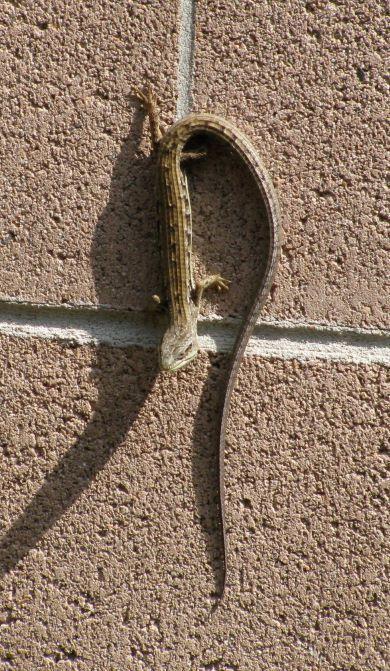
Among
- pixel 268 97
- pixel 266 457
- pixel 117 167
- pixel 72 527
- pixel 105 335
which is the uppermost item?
pixel 268 97

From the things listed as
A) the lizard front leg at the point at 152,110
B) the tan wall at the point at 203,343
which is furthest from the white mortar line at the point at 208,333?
the lizard front leg at the point at 152,110

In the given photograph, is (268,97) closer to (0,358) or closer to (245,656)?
(0,358)

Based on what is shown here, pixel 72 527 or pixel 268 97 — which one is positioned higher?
pixel 268 97

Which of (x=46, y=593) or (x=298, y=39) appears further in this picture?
(x=46, y=593)

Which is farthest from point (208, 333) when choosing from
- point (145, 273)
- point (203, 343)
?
point (145, 273)

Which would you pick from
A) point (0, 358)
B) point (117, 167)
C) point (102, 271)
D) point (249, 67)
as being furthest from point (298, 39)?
point (0, 358)

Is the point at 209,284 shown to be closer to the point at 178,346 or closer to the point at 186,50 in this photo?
the point at 178,346

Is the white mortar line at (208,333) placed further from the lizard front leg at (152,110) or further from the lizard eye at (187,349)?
the lizard front leg at (152,110)
